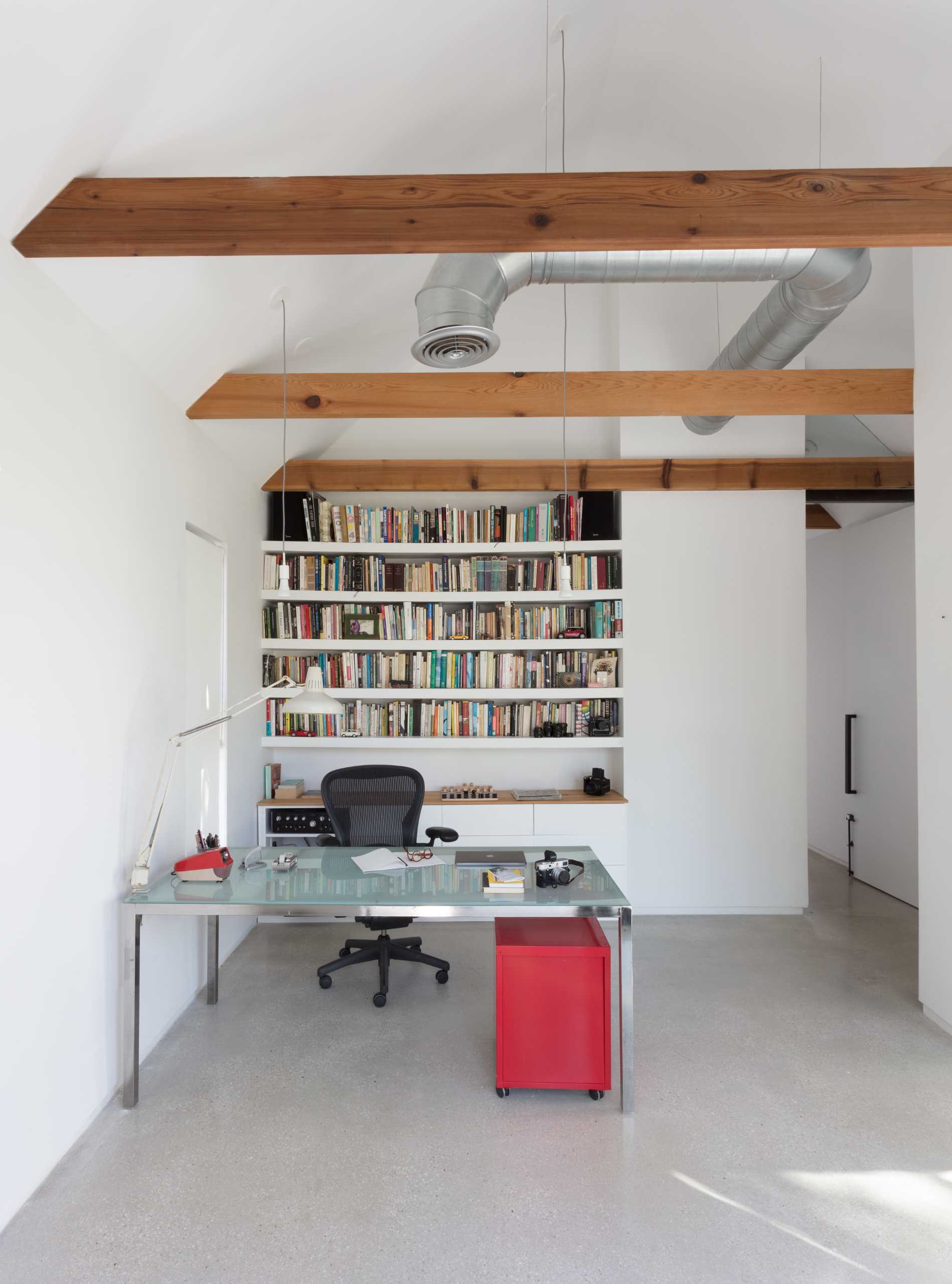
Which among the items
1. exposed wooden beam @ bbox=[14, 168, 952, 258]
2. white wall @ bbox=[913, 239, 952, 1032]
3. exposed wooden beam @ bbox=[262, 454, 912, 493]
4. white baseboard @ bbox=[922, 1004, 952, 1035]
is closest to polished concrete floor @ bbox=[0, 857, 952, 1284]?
white baseboard @ bbox=[922, 1004, 952, 1035]

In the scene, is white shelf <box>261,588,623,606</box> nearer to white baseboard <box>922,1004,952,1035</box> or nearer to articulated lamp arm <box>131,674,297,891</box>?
articulated lamp arm <box>131,674,297,891</box>

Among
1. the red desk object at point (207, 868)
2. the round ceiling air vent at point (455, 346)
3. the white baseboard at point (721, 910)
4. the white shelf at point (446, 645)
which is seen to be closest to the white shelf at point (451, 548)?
the white shelf at point (446, 645)

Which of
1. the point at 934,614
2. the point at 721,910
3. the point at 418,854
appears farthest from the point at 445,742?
the point at 934,614

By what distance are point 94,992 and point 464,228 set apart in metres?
2.89

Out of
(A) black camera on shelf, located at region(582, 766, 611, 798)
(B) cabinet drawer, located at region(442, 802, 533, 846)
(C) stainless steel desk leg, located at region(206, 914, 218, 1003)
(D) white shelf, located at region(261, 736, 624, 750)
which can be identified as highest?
(D) white shelf, located at region(261, 736, 624, 750)

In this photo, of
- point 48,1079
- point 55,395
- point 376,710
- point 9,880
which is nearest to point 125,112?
point 55,395

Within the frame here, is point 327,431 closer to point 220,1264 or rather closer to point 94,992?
point 94,992

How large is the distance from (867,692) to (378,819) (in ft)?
13.1

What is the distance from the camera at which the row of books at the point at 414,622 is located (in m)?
5.39

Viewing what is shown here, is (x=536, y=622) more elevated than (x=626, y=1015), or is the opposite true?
(x=536, y=622)

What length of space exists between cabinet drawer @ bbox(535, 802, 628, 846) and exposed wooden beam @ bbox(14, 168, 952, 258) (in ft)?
11.7

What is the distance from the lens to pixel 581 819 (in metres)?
5.13

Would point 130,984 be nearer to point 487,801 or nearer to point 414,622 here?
point 487,801

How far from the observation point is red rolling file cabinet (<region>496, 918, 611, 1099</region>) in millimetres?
3008
